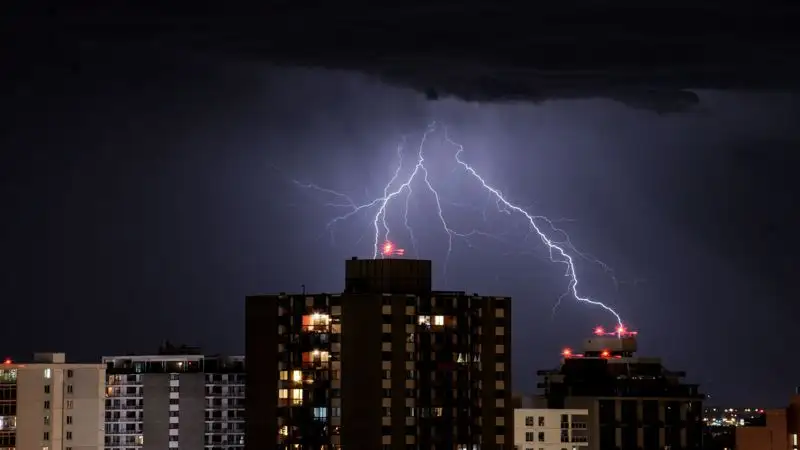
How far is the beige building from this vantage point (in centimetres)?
12444

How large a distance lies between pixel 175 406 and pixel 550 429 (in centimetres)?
2443

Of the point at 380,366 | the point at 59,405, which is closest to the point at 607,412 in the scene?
the point at 380,366

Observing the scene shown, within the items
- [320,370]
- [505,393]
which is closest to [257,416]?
[320,370]

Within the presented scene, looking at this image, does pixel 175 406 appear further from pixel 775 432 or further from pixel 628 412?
pixel 775 432

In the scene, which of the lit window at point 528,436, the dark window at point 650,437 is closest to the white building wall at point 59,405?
the lit window at point 528,436

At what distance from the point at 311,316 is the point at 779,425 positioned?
4946cm

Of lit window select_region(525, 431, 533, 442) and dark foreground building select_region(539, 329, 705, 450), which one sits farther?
dark foreground building select_region(539, 329, 705, 450)

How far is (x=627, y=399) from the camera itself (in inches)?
5610

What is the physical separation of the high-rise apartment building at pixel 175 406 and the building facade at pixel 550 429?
19.0 metres

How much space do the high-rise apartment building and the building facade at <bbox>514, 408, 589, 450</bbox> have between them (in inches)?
747

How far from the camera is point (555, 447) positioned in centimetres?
13525

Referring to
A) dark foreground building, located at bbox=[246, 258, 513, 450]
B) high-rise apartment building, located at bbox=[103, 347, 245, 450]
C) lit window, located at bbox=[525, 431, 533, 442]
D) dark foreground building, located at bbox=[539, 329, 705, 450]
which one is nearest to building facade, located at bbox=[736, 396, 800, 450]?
dark foreground building, located at bbox=[539, 329, 705, 450]

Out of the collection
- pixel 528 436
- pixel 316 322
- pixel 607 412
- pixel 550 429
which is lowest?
pixel 528 436

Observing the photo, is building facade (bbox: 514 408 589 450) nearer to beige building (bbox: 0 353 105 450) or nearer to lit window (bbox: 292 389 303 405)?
lit window (bbox: 292 389 303 405)
